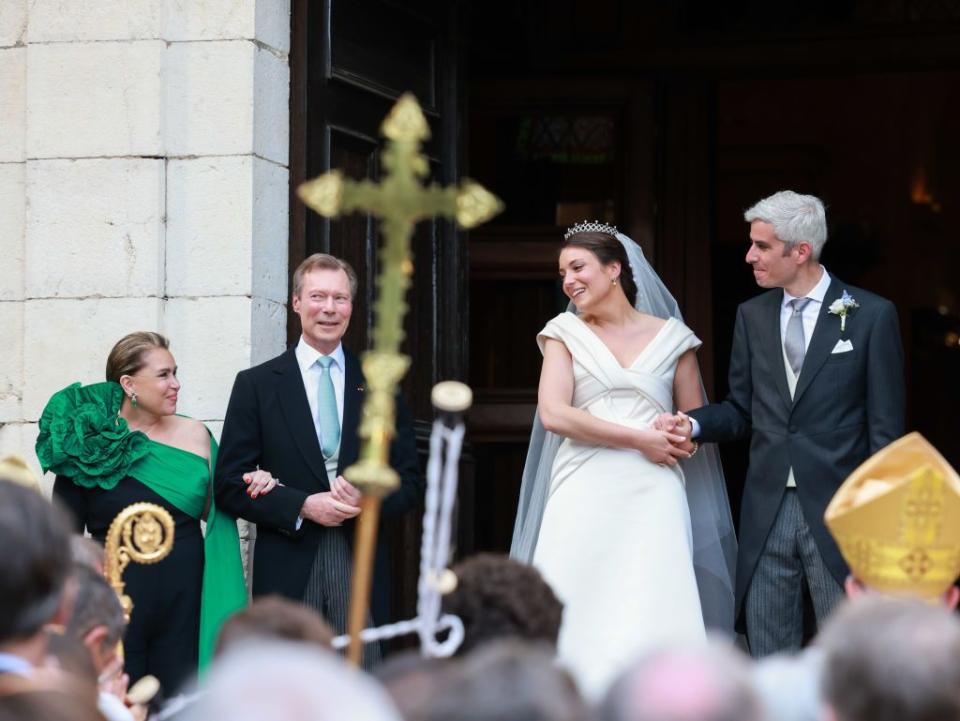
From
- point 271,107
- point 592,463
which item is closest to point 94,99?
point 271,107

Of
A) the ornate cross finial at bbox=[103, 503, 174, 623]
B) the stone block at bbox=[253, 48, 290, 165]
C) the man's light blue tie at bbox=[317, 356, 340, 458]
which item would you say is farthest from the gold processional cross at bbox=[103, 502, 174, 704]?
the stone block at bbox=[253, 48, 290, 165]

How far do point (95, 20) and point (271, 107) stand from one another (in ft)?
2.40

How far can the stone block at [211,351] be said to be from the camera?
659 cm

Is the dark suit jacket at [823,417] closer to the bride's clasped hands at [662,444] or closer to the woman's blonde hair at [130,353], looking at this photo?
the bride's clasped hands at [662,444]

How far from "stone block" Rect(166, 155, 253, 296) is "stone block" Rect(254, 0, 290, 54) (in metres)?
0.49

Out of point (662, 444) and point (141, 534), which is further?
point (662, 444)

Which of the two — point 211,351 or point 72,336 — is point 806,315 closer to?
point 211,351

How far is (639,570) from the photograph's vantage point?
6.49 m

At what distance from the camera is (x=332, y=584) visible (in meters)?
6.02

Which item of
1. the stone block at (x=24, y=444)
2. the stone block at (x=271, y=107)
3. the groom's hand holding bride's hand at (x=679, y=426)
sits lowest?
the stone block at (x=24, y=444)

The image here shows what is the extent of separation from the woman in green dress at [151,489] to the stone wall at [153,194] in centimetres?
43

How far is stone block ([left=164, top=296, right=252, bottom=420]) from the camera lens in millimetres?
6586

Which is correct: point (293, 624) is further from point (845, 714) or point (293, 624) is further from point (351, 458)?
point (351, 458)

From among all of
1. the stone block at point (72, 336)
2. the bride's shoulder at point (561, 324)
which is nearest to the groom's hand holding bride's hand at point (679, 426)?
the bride's shoulder at point (561, 324)
